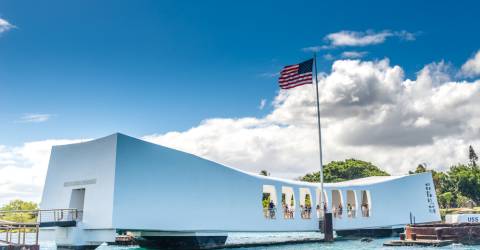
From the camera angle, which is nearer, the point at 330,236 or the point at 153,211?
the point at 153,211

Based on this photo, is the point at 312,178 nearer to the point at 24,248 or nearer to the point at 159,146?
the point at 159,146

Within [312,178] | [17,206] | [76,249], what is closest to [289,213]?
[76,249]

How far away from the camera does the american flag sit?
27.4 metres

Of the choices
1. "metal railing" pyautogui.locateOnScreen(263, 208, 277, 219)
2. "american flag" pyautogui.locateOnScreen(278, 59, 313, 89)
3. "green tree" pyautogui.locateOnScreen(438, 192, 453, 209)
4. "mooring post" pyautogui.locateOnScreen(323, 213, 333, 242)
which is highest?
"american flag" pyautogui.locateOnScreen(278, 59, 313, 89)

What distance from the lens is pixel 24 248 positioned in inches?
604

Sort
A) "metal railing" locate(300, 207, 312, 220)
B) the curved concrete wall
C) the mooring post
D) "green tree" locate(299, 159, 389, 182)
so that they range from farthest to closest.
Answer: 1. "green tree" locate(299, 159, 389, 182)
2. "metal railing" locate(300, 207, 312, 220)
3. the mooring post
4. the curved concrete wall

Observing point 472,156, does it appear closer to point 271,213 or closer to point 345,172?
point 345,172

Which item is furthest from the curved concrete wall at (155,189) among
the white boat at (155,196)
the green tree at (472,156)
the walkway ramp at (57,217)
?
the green tree at (472,156)

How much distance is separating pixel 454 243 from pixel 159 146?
672 inches

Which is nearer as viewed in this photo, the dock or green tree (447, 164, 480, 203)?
the dock

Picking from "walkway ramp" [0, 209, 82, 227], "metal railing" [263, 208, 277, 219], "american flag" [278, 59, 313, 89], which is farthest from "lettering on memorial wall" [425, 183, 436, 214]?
"walkway ramp" [0, 209, 82, 227]

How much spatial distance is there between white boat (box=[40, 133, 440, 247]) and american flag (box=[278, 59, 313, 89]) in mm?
5516

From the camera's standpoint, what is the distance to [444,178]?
73.6 m

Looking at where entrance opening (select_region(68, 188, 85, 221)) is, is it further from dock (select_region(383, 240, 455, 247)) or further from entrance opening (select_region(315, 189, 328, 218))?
dock (select_region(383, 240, 455, 247))
